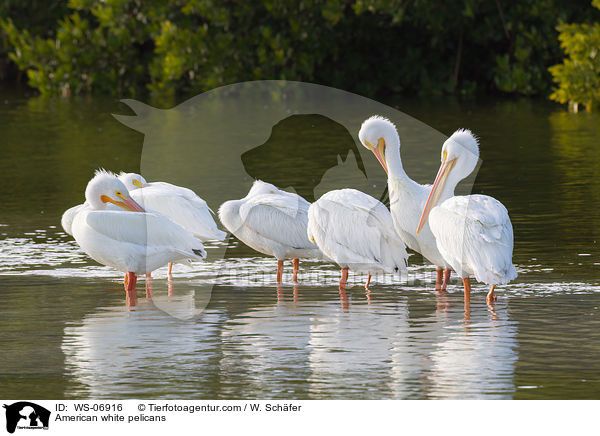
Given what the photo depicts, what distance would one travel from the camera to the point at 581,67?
2052 cm

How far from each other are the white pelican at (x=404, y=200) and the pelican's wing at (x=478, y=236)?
0.46m

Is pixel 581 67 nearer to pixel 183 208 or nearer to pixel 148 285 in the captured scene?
pixel 183 208

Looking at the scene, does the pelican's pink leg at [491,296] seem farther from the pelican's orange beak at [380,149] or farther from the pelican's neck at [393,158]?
the pelican's orange beak at [380,149]

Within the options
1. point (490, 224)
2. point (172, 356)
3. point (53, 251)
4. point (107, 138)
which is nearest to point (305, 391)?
point (172, 356)

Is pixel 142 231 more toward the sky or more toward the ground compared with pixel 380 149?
more toward the ground

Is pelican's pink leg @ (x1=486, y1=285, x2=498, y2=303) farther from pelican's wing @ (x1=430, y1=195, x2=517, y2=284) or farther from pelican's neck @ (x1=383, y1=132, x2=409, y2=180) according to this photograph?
pelican's neck @ (x1=383, y1=132, x2=409, y2=180)

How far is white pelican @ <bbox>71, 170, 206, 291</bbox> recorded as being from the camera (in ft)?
26.2

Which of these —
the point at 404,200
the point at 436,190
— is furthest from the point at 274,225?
the point at 436,190

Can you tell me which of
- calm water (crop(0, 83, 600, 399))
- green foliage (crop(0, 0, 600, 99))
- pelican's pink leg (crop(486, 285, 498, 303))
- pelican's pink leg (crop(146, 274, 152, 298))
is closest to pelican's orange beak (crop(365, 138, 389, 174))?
calm water (crop(0, 83, 600, 399))

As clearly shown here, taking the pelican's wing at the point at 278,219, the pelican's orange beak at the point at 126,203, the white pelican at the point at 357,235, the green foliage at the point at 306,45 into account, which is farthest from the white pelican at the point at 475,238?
the green foliage at the point at 306,45

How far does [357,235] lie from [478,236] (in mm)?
970

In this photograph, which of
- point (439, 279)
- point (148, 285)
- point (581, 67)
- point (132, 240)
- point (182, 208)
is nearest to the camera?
point (132, 240)

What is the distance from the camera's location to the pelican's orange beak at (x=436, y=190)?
799cm
